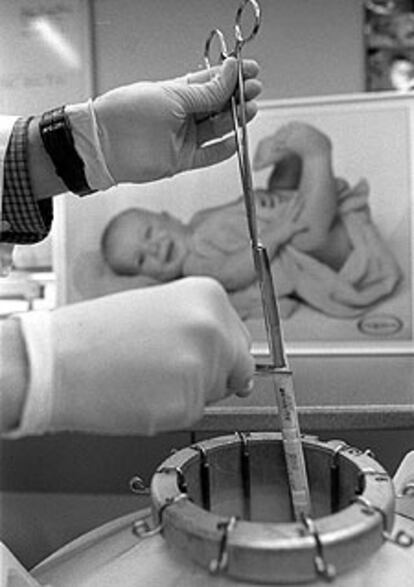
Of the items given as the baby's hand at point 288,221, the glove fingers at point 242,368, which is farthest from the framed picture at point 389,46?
the glove fingers at point 242,368

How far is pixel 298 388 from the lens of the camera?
1.06 meters

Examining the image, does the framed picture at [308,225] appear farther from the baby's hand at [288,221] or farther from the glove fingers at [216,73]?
the glove fingers at [216,73]

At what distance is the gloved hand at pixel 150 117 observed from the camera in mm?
860

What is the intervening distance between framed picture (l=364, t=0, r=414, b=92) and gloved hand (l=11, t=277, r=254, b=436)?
41.6 inches

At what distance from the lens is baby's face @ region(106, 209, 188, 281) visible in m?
1.39

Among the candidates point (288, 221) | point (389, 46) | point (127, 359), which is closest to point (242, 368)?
point (127, 359)

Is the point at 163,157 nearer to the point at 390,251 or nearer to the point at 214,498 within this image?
the point at 214,498

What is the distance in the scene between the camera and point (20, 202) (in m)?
0.87

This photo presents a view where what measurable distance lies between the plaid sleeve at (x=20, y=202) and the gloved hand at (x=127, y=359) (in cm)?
42

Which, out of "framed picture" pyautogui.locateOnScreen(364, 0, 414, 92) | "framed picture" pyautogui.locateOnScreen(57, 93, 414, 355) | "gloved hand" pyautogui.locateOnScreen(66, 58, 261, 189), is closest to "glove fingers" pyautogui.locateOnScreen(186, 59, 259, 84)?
"gloved hand" pyautogui.locateOnScreen(66, 58, 261, 189)

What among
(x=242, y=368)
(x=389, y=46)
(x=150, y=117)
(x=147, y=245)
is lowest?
(x=242, y=368)

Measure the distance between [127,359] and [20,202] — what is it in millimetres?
472

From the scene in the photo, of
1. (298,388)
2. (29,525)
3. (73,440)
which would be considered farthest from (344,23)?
(29,525)

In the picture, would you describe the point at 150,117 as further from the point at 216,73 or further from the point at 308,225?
the point at 308,225
